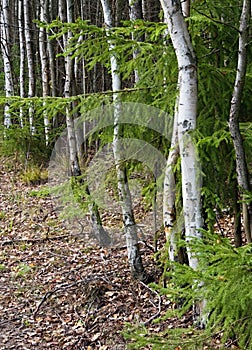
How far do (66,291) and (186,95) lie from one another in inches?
135

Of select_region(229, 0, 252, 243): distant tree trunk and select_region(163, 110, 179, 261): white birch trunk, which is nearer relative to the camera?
select_region(229, 0, 252, 243): distant tree trunk

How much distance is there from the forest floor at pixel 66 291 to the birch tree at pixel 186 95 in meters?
1.34

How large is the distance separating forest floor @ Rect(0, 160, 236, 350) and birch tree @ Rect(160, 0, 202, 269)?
1.34m

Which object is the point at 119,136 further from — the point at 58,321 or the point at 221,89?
the point at 58,321

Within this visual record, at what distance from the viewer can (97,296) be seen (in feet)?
18.0

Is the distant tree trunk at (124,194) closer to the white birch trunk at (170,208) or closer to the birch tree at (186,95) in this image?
the white birch trunk at (170,208)

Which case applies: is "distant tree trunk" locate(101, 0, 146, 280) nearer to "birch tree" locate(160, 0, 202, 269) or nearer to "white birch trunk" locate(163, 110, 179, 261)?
"white birch trunk" locate(163, 110, 179, 261)

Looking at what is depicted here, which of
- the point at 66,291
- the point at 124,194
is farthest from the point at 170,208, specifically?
the point at 66,291

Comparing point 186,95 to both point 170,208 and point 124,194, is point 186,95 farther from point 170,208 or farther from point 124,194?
point 124,194

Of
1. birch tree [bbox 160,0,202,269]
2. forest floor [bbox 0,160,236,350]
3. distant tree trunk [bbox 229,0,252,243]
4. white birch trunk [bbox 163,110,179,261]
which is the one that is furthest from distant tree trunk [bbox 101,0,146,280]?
distant tree trunk [bbox 229,0,252,243]

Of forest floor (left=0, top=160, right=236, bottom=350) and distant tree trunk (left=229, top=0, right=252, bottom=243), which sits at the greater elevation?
distant tree trunk (left=229, top=0, right=252, bottom=243)

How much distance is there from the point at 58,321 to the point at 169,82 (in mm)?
3032

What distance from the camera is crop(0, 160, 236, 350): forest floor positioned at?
4.81 m

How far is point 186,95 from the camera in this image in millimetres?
3418
